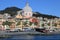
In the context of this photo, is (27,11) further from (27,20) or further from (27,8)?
(27,20)

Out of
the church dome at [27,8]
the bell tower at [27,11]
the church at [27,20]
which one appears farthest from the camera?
the bell tower at [27,11]

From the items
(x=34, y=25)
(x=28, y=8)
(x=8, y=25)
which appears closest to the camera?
(x=8, y=25)

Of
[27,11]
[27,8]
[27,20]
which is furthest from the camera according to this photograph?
[27,11]

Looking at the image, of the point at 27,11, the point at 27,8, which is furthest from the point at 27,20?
the point at 27,11

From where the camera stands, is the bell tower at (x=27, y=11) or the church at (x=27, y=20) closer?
the church at (x=27, y=20)

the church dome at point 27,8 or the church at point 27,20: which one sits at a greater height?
the church dome at point 27,8

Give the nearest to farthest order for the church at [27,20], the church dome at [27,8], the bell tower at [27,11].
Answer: the church at [27,20] < the church dome at [27,8] < the bell tower at [27,11]

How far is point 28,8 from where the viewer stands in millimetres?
140000

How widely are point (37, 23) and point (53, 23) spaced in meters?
7.71

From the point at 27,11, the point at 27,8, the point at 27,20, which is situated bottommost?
the point at 27,20

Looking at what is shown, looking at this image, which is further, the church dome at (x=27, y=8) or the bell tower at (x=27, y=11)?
the bell tower at (x=27, y=11)

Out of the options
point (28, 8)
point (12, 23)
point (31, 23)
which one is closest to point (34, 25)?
point (31, 23)

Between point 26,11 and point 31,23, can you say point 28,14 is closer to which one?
point 26,11

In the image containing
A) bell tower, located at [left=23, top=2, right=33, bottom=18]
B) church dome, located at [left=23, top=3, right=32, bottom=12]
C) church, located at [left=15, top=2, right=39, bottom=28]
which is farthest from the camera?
bell tower, located at [left=23, top=2, right=33, bottom=18]
